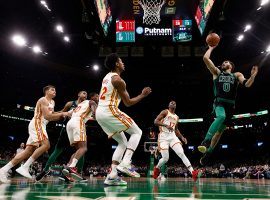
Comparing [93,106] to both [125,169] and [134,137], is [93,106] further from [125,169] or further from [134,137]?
[125,169]

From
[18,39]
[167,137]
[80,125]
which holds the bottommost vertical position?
[167,137]

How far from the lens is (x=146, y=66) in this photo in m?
25.9

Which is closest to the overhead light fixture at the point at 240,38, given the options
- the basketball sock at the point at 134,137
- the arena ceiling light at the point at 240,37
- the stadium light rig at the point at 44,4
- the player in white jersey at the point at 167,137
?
the arena ceiling light at the point at 240,37

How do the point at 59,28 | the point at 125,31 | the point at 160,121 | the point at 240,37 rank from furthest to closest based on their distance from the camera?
the point at 240,37 → the point at 59,28 → the point at 125,31 → the point at 160,121

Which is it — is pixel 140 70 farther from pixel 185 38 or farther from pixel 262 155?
pixel 262 155

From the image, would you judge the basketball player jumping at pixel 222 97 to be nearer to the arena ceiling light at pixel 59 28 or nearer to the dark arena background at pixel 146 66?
the dark arena background at pixel 146 66

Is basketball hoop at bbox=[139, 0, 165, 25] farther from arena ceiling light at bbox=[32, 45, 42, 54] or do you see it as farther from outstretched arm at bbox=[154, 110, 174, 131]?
arena ceiling light at bbox=[32, 45, 42, 54]

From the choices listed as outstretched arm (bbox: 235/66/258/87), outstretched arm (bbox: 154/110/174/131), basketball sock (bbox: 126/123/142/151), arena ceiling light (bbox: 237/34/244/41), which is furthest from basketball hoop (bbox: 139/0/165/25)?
basketball sock (bbox: 126/123/142/151)

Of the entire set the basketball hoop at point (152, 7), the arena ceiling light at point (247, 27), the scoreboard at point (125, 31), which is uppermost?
the arena ceiling light at point (247, 27)

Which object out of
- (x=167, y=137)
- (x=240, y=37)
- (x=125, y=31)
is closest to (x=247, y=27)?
(x=240, y=37)

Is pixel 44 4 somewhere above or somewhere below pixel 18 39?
above

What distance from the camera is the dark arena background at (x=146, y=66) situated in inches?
647

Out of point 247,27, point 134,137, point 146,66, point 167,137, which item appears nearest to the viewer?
point 134,137

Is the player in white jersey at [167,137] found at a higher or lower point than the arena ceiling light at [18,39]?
lower
